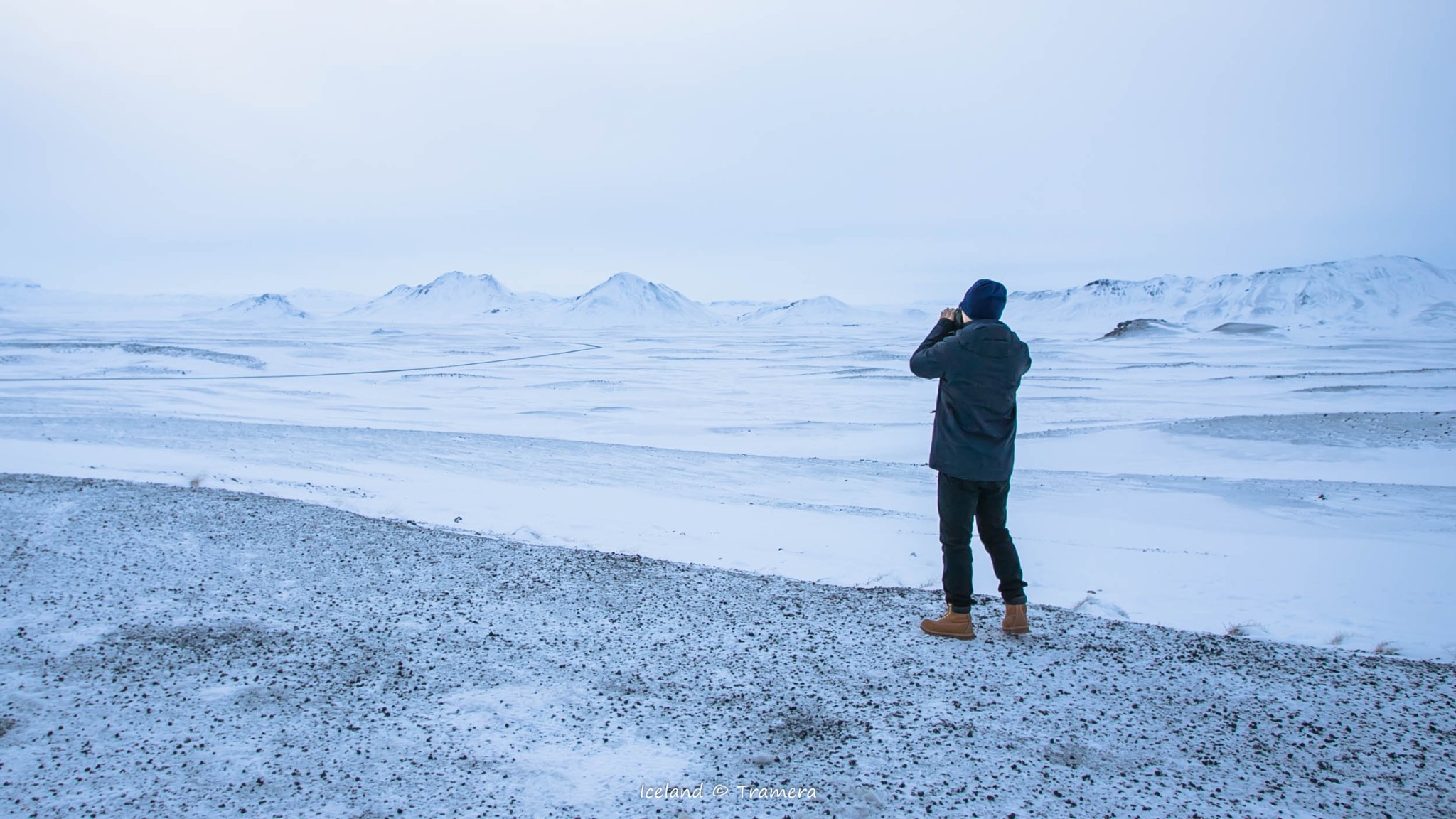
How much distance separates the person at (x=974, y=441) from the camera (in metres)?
4.25

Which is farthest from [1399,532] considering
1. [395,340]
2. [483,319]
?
[483,319]

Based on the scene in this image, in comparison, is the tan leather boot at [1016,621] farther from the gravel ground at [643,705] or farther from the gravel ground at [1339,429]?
the gravel ground at [1339,429]

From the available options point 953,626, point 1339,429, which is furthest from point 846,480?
point 1339,429

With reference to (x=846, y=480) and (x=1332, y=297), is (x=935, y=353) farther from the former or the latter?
(x=1332, y=297)

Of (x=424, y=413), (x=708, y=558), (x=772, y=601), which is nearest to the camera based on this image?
(x=772, y=601)

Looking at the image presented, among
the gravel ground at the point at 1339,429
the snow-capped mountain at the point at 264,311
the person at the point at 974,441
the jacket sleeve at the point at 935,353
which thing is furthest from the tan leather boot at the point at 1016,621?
the snow-capped mountain at the point at 264,311

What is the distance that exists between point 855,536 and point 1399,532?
5.91 meters

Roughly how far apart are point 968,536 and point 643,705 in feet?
6.35

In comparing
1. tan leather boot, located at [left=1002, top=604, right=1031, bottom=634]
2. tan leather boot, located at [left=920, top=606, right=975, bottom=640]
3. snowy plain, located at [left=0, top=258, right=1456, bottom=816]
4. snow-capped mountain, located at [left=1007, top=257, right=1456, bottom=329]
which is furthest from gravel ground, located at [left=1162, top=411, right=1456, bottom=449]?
snow-capped mountain, located at [left=1007, top=257, right=1456, bottom=329]

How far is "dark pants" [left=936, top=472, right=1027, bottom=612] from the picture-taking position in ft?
14.1

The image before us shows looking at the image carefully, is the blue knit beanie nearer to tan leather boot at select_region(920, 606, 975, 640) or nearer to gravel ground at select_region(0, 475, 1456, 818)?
tan leather boot at select_region(920, 606, 975, 640)

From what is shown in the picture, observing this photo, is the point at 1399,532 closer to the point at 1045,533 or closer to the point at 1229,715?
the point at 1045,533

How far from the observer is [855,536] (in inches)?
318

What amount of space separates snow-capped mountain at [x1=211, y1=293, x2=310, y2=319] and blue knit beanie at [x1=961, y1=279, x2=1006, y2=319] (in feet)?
627
